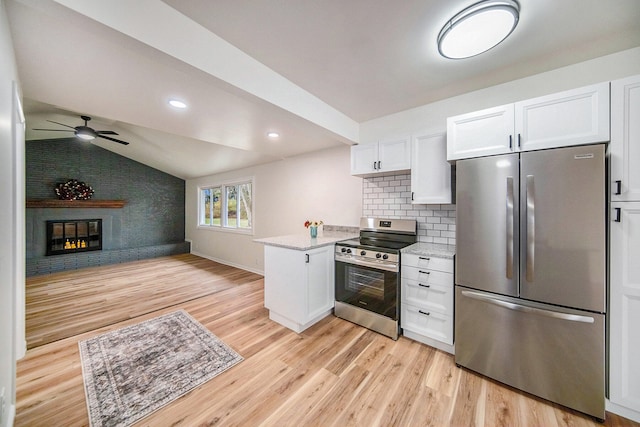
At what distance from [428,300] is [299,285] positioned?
4.35 feet

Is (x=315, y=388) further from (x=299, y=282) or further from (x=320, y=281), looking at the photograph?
(x=320, y=281)

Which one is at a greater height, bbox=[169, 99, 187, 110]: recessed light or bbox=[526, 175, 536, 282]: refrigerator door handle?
bbox=[169, 99, 187, 110]: recessed light

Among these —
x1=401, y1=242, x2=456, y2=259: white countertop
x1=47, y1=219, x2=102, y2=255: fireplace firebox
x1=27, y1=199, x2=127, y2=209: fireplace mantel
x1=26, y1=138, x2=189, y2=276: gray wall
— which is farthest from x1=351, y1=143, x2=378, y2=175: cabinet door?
x1=47, y1=219, x2=102, y2=255: fireplace firebox

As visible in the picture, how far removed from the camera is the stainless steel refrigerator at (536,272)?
1.49m

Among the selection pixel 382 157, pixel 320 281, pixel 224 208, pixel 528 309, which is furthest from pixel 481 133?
pixel 224 208

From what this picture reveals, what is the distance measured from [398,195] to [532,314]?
5.62ft

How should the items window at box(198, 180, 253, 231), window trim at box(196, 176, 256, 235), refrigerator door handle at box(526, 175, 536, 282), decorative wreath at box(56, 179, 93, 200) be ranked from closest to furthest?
1. refrigerator door handle at box(526, 175, 536, 282)
2. window trim at box(196, 176, 256, 235)
3. decorative wreath at box(56, 179, 93, 200)
4. window at box(198, 180, 253, 231)

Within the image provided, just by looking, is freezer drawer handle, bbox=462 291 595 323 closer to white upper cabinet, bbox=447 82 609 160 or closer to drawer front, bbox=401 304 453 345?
drawer front, bbox=401 304 453 345

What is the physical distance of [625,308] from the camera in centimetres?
144

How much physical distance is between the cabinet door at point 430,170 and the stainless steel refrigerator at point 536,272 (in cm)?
37

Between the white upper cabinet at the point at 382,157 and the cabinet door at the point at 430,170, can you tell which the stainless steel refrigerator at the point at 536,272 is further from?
the white upper cabinet at the point at 382,157

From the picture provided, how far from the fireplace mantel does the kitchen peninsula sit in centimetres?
572

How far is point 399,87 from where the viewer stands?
2246 mm

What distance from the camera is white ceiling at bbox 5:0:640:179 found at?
1312mm
